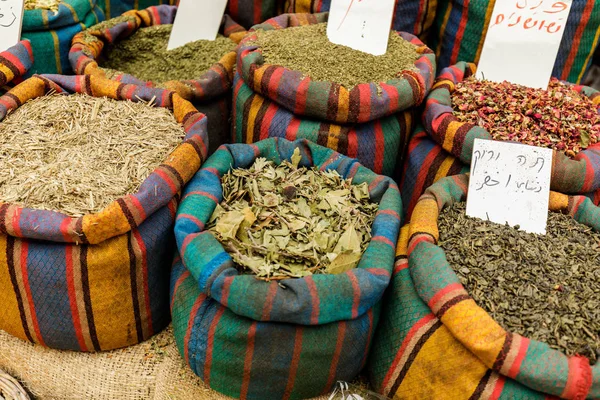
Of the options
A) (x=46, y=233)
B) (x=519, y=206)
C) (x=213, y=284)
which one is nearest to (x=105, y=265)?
(x=46, y=233)

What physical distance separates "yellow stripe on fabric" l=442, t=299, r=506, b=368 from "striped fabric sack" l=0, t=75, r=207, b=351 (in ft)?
2.00

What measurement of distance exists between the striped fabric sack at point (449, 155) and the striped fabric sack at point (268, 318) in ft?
1.07

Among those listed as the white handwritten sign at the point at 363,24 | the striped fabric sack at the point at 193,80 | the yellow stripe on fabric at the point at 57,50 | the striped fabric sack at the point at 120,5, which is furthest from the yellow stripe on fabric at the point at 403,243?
the striped fabric sack at the point at 120,5

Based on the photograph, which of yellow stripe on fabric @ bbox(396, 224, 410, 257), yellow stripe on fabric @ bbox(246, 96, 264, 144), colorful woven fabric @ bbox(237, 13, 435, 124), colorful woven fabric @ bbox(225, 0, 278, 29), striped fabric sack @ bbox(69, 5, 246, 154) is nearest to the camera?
yellow stripe on fabric @ bbox(396, 224, 410, 257)

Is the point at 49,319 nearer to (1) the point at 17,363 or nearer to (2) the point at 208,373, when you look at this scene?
(1) the point at 17,363

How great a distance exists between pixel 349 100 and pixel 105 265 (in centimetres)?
67

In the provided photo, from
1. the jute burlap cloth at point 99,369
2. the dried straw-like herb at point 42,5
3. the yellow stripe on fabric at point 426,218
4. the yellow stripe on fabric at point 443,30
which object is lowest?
the jute burlap cloth at point 99,369

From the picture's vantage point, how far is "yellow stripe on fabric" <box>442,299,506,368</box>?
88 cm

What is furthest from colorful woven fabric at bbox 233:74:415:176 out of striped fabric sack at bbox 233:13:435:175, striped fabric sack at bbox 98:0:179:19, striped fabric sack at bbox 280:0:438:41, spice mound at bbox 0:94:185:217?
striped fabric sack at bbox 98:0:179:19

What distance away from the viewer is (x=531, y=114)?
4.50 ft

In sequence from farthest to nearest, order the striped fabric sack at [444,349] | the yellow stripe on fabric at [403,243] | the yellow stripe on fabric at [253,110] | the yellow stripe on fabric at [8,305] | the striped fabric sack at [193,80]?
the striped fabric sack at [193,80], the yellow stripe on fabric at [253,110], the yellow stripe on fabric at [403,243], the yellow stripe on fabric at [8,305], the striped fabric sack at [444,349]

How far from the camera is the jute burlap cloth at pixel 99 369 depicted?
3.75 feet

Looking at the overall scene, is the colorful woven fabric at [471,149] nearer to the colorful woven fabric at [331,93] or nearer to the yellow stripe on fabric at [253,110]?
the colorful woven fabric at [331,93]

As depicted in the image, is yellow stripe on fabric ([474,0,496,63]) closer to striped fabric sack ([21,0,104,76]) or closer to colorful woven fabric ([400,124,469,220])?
colorful woven fabric ([400,124,469,220])
